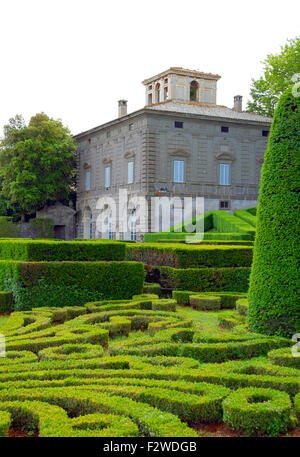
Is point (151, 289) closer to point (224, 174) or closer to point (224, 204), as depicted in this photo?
point (224, 204)

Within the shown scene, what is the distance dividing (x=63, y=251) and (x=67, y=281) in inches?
31.8

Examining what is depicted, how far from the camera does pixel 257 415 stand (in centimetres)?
460

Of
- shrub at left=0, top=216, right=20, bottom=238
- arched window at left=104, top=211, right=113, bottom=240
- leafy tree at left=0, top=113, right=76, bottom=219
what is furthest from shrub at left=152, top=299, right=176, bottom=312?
shrub at left=0, top=216, right=20, bottom=238

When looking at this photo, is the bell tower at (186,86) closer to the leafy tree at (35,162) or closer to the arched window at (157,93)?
the arched window at (157,93)

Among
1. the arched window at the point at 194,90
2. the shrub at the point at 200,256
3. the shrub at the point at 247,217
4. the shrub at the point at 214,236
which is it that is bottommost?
the shrub at the point at 200,256

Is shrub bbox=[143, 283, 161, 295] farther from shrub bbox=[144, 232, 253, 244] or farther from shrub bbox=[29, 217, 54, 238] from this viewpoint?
shrub bbox=[29, 217, 54, 238]

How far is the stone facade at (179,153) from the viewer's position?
34.8 meters

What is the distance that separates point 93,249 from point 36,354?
18.2 feet

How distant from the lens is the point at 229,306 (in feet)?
42.1

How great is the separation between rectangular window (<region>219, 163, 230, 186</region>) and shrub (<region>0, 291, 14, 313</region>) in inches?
1053

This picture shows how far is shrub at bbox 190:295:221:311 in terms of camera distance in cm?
1224

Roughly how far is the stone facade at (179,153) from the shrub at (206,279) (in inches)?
794
